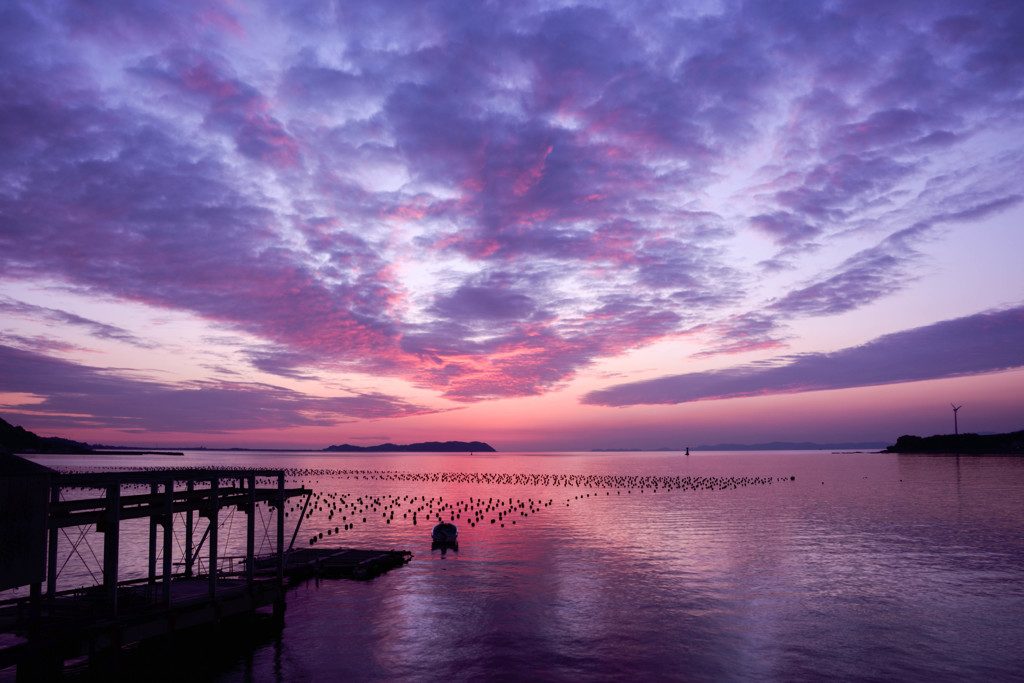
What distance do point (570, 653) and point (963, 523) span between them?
6473cm

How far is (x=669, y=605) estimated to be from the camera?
1513 inches

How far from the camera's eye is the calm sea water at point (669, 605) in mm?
28422

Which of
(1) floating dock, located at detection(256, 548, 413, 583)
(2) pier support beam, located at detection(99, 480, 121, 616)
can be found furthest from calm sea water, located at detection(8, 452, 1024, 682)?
(2) pier support beam, located at detection(99, 480, 121, 616)

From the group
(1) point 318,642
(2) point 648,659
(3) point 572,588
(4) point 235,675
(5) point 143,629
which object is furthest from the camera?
(3) point 572,588

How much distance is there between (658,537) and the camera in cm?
A: 6556

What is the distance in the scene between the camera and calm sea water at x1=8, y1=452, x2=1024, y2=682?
28.4 m

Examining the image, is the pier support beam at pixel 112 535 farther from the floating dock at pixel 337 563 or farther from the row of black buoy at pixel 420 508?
the row of black buoy at pixel 420 508

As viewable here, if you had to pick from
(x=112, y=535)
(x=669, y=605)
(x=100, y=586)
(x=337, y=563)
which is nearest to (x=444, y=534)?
(x=337, y=563)

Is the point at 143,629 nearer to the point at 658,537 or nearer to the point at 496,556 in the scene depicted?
the point at 496,556

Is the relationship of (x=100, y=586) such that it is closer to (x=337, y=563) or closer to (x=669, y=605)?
(x=337, y=563)

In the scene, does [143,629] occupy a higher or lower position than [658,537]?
higher

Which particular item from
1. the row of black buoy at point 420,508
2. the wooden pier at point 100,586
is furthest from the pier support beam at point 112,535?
the row of black buoy at point 420,508

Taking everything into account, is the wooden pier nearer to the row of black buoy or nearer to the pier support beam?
the pier support beam

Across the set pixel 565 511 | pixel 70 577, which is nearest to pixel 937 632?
pixel 70 577
